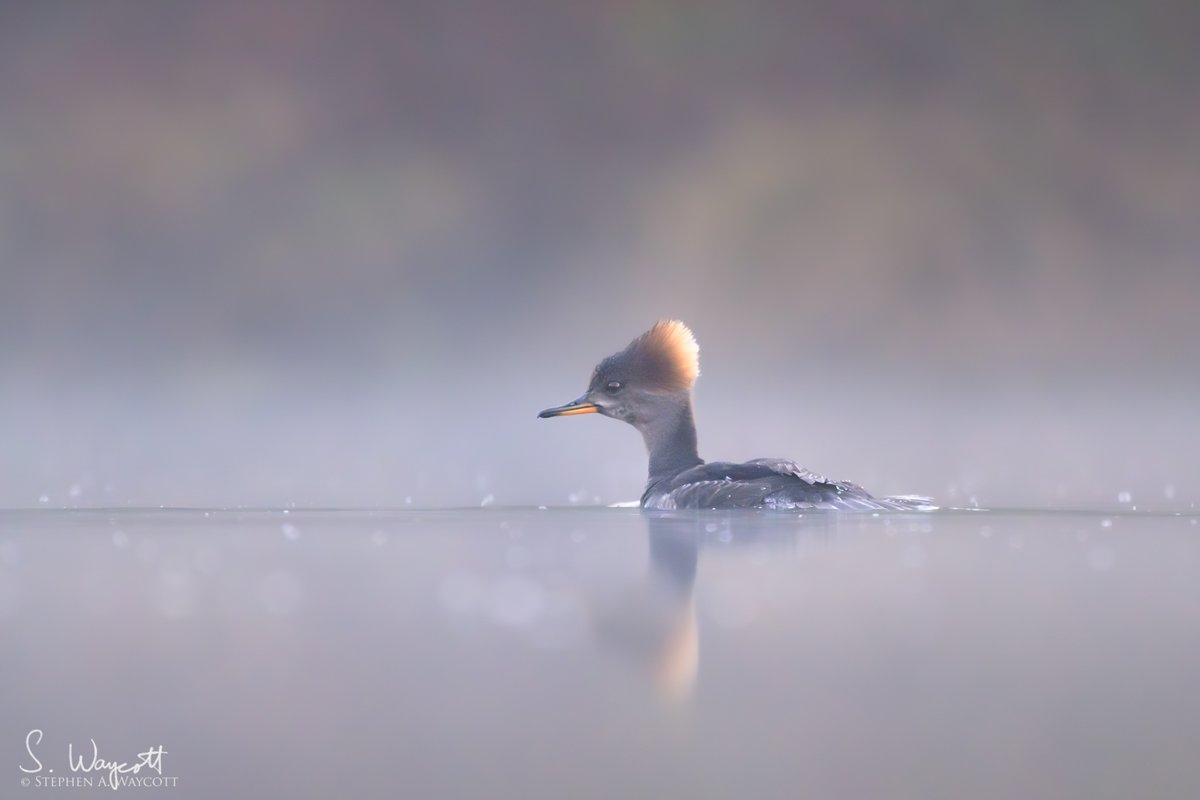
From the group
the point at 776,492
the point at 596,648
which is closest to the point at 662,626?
the point at 596,648

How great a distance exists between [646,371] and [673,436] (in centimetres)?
29

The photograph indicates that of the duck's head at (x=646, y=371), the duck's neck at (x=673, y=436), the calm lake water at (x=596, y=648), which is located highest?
the duck's head at (x=646, y=371)

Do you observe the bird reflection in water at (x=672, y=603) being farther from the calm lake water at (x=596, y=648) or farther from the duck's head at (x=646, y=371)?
the duck's head at (x=646, y=371)

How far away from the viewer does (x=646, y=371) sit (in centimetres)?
420

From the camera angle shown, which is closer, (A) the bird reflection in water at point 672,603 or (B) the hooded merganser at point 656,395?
(A) the bird reflection in water at point 672,603

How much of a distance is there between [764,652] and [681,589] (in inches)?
17.6

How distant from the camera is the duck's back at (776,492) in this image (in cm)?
348

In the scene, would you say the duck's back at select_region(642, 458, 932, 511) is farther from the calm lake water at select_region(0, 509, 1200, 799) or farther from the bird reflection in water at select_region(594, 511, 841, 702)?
the calm lake water at select_region(0, 509, 1200, 799)

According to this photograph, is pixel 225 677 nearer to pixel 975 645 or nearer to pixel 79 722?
pixel 79 722

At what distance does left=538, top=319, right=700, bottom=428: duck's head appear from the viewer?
4.20 meters

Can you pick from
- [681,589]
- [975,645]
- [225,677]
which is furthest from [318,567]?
[975,645]

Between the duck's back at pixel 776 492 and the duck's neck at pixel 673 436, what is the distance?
0.54 metres

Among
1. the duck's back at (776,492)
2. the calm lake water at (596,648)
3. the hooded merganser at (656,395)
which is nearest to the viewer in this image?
the calm lake water at (596,648)

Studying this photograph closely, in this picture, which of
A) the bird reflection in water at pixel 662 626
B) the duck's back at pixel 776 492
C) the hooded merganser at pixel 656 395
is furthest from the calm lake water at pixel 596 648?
the hooded merganser at pixel 656 395
